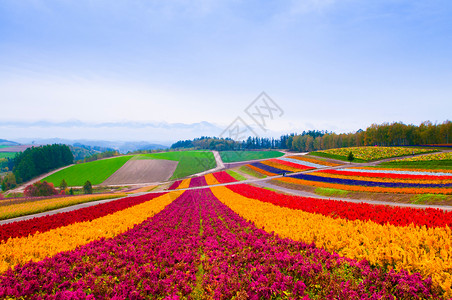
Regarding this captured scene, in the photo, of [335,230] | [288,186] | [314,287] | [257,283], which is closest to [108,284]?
[257,283]

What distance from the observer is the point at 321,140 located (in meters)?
120

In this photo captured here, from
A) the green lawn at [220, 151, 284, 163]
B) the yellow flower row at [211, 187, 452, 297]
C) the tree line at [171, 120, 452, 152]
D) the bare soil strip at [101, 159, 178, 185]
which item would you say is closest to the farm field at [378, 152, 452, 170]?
the yellow flower row at [211, 187, 452, 297]

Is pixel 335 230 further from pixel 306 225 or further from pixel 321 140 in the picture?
pixel 321 140

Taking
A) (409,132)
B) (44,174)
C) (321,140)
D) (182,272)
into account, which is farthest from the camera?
(321,140)

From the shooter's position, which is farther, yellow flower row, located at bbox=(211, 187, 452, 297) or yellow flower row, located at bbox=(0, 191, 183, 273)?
yellow flower row, located at bbox=(0, 191, 183, 273)

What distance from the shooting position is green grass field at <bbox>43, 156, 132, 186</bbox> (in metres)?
66.1

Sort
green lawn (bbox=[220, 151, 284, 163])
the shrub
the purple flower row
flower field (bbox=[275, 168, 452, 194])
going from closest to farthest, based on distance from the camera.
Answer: the purple flower row, flower field (bbox=[275, 168, 452, 194]), the shrub, green lawn (bbox=[220, 151, 284, 163])

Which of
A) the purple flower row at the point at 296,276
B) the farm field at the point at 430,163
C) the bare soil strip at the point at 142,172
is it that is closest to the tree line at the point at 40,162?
the bare soil strip at the point at 142,172

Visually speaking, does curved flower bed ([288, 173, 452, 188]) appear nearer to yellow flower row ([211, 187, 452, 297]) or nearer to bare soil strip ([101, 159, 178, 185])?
yellow flower row ([211, 187, 452, 297])

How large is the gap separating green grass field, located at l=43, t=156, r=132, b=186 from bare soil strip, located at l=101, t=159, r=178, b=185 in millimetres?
2888

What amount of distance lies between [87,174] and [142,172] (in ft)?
68.6

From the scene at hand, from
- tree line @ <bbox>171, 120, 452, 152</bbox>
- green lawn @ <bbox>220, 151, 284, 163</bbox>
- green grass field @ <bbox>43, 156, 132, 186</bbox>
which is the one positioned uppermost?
tree line @ <bbox>171, 120, 452, 152</bbox>

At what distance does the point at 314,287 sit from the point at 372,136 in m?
103

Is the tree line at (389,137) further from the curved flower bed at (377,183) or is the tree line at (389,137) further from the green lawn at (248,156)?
the curved flower bed at (377,183)
